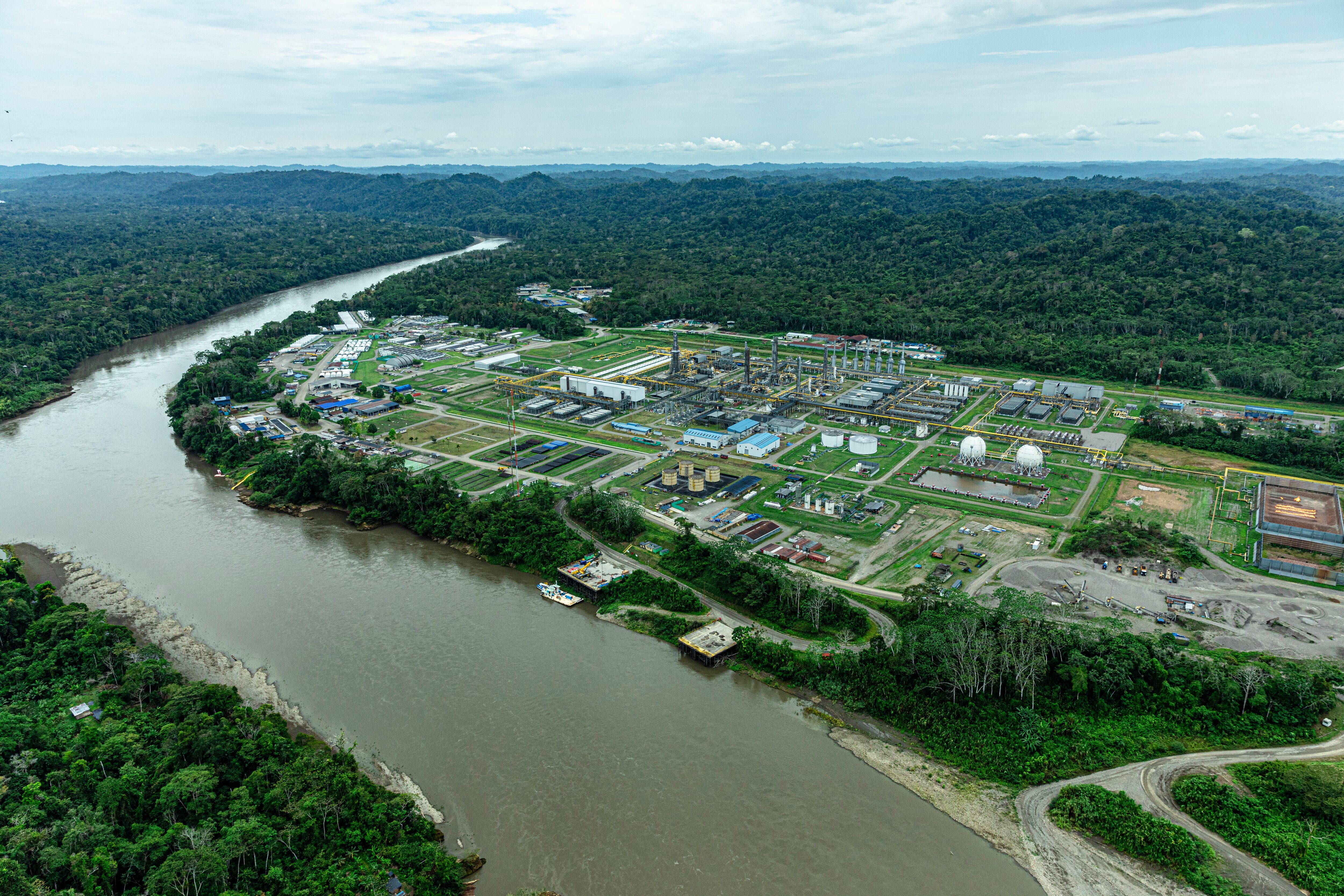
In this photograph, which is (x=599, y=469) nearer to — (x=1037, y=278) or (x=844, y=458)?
(x=844, y=458)

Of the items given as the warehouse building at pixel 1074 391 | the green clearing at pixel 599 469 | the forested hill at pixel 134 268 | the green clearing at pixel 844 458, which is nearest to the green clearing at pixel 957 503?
the green clearing at pixel 844 458

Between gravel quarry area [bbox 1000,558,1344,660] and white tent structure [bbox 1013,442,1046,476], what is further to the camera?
white tent structure [bbox 1013,442,1046,476]

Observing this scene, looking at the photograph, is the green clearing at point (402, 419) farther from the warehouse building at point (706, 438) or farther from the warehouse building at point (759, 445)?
the warehouse building at point (759, 445)

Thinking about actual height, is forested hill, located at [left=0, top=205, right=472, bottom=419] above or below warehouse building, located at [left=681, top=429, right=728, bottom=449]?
above

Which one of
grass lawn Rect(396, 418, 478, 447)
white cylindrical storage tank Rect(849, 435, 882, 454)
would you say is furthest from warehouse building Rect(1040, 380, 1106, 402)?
grass lawn Rect(396, 418, 478, 447)

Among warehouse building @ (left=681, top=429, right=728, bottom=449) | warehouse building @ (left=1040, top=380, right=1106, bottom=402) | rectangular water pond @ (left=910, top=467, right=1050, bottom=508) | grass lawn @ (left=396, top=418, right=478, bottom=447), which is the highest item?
warehouse building @ (left=1040, top=380, right=1106, bottom=402)

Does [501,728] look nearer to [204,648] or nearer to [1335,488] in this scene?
[204,648]

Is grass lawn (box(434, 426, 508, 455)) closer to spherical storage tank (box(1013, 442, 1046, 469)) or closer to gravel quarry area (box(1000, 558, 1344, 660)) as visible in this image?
gravel quarry area (box(1000, 558, 1344, 660))

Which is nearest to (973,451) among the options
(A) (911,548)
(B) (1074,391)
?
(A) (911,548)
